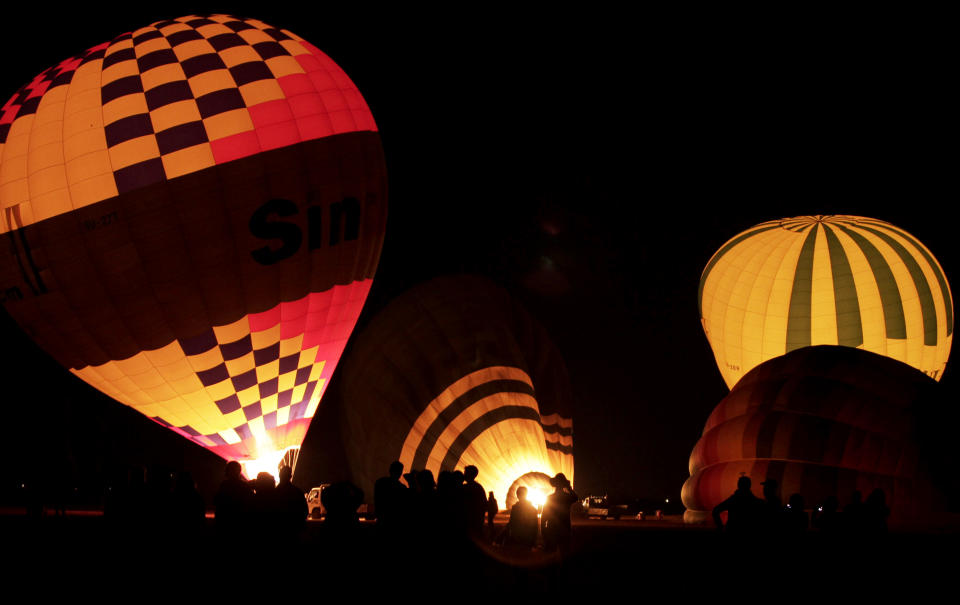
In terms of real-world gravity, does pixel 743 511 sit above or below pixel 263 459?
below

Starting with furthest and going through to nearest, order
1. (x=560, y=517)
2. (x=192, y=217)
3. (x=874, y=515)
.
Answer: (x=192, y=217) → (x=560, y=517) → (x=874, y=515)

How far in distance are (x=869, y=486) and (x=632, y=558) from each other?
3512 millimetres

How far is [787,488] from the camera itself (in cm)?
790

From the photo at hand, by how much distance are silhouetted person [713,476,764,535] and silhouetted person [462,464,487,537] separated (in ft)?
3.97

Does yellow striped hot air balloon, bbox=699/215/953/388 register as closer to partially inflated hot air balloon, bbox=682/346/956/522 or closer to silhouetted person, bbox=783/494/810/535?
partially inflated hot air balloon, bbox=682/346/956/522

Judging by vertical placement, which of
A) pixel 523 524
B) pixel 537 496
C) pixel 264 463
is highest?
pixel 264 463

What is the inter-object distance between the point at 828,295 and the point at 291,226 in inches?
351

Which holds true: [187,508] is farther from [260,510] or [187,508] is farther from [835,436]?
[835,436]

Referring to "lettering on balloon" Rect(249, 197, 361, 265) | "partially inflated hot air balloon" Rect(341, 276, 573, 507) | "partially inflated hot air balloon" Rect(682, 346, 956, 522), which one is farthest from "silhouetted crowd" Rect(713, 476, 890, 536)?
"lettering on balloon" Rect(249, 197, 361, 265)

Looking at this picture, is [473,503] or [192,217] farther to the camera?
[192,217]

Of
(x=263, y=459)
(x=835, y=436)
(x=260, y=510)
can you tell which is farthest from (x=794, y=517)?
(x=263, y=459)

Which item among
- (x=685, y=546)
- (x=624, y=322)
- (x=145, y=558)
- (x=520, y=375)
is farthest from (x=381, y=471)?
(x=624, y=322)

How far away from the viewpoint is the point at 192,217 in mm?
8148

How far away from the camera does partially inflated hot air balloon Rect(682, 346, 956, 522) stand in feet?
25.0
